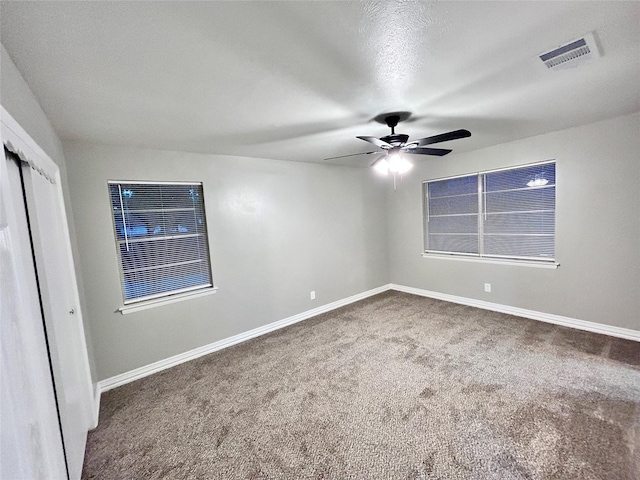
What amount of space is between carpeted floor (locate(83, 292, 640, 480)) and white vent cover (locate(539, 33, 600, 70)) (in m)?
2.40

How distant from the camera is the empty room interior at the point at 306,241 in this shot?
4.19 feet

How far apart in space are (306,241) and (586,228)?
3.50m

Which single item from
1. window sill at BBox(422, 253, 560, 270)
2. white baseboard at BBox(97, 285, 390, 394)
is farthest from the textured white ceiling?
white baseboard at BBox(97, 285, 390, 394)

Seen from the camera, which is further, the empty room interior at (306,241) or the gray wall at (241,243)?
the gray wall at (241,243)

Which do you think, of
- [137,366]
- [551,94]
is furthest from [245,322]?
[551,94]

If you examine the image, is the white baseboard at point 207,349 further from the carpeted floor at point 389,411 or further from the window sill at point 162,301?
→ the window sill at point 162,301

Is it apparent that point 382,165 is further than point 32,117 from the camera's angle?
Yes

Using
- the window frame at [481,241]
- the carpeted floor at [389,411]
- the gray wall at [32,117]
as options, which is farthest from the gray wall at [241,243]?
the window frame at [481,241]

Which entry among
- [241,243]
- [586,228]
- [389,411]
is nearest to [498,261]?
[586,228]

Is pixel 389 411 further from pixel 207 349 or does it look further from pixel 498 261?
pixel 498 261

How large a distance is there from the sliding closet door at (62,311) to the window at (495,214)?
15.5 ft

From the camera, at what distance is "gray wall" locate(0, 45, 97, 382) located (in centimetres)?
125

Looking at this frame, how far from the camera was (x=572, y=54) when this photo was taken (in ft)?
5.17

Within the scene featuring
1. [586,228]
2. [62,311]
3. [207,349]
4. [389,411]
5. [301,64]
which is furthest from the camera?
[207,349]
